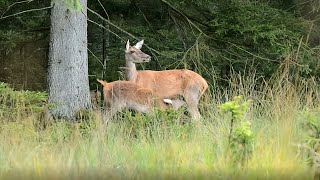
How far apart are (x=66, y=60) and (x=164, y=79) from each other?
2.44m

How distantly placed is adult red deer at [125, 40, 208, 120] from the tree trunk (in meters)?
1.84

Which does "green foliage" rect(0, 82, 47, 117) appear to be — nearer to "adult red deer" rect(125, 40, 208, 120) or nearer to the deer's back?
"adult red deer" rect(125, 40, 208, 120)

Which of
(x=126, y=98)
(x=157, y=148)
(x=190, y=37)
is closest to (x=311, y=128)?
(x=157, y=148)

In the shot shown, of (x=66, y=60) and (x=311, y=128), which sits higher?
(x=66, y=60)

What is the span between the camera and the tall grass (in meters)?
5.12

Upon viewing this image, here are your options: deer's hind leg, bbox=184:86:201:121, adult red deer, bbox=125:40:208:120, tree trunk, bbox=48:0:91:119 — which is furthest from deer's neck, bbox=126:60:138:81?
tree trunk, bbox=48:0:91:119

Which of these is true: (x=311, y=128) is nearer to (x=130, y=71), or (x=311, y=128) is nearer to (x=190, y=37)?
(x=130, y=71)

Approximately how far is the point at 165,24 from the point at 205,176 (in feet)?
34.9

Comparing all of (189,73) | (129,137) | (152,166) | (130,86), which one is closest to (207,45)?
(189,73)

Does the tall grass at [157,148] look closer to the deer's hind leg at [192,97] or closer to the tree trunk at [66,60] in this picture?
the tree trunk at [66,60]

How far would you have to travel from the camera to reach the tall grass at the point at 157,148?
5.12 meters

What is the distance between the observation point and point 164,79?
487 inches

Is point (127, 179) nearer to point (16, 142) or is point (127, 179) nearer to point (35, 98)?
point (16, 142)

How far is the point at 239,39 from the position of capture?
13641mm
